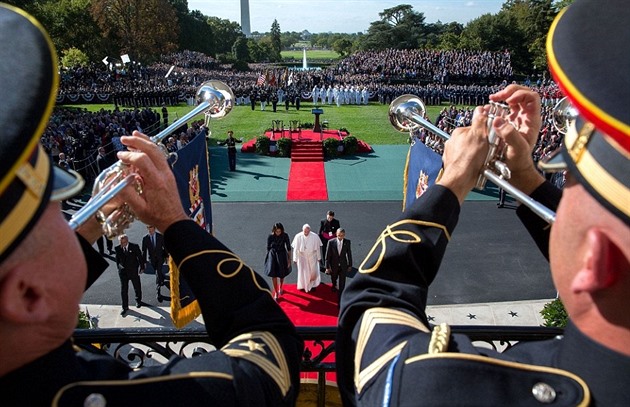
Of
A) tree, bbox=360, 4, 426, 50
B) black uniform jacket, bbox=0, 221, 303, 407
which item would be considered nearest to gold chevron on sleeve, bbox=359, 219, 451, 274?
black uniform jacket, bbox=0, 221, 303, 407

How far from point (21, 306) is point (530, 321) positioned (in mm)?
9150

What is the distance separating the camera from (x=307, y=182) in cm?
1769

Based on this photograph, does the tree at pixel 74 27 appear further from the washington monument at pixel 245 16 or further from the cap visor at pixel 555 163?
the washington monument at pixel 245 16

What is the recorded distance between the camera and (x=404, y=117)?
378 cm

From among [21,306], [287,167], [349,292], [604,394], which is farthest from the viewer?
[287,167]

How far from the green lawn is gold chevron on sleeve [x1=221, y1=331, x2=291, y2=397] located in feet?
72.8

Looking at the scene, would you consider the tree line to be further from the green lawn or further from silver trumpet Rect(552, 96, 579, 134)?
silver trumpet Rect(552, 96, 579, 134)

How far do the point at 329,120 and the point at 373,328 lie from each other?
95.7 ft

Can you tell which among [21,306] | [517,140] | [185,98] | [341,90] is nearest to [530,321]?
[517,140]

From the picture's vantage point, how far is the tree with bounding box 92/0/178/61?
58.1 meters

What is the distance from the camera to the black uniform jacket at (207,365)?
1.51 metres

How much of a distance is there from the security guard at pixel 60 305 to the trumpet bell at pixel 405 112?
2184 millimetres

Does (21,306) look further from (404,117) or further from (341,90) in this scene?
(341,90)

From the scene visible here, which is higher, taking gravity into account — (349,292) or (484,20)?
(484,20)
